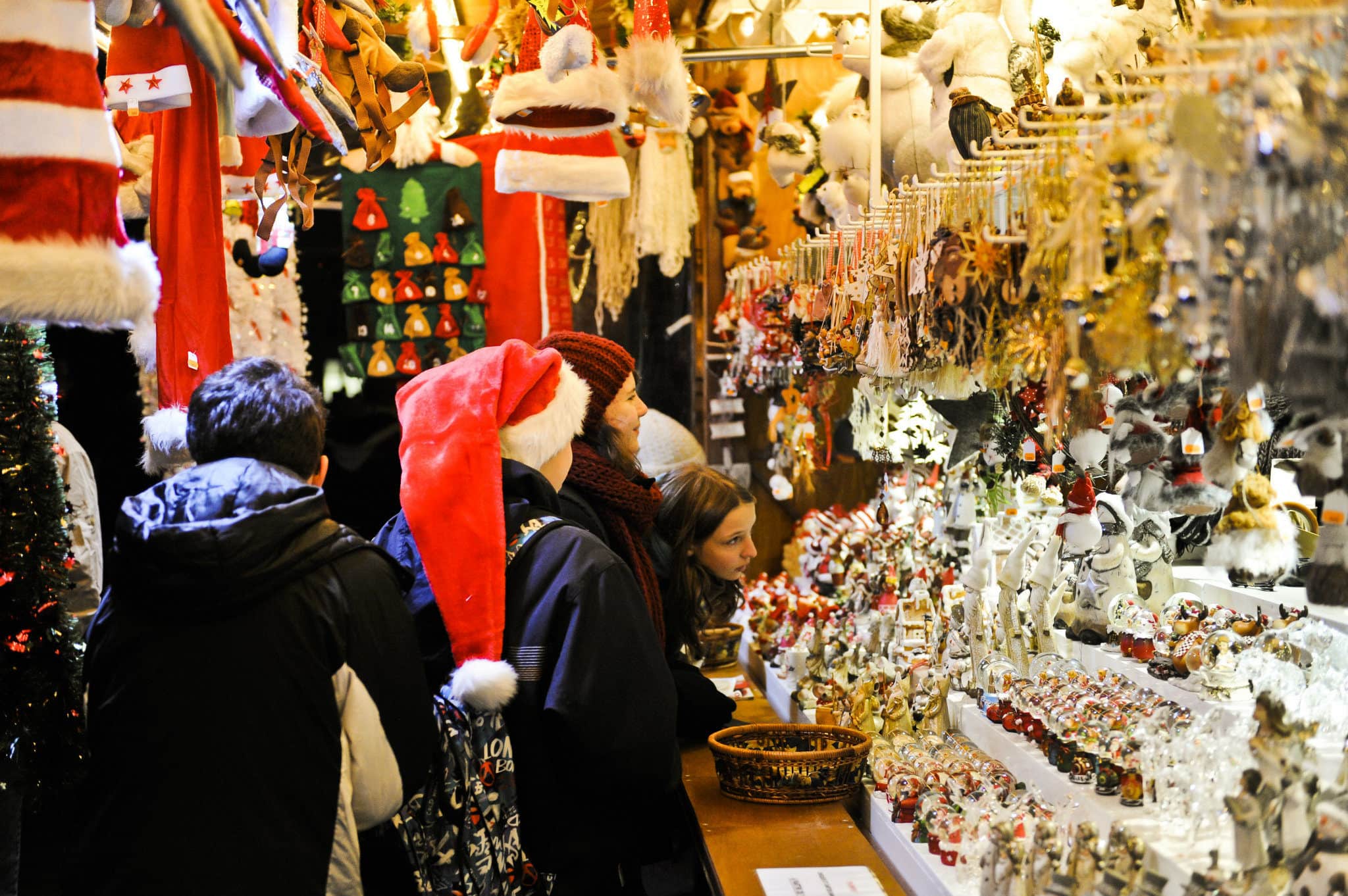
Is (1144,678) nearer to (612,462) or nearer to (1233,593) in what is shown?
(1233,593)

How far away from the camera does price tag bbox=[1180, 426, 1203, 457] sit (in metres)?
1.83

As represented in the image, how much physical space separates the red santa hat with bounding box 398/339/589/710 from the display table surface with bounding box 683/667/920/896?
612 mm

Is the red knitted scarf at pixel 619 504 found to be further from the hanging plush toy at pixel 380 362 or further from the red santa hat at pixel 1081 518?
the hanging plush toy at pixel 380 362

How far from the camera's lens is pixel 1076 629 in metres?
2.86

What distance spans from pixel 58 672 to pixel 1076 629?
8.72ft

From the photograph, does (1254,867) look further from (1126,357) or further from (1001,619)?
(1001,619)

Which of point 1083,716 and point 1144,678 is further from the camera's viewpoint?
point 1144,678

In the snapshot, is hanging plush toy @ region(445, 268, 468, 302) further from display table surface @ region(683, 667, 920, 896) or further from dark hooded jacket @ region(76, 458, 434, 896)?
dark hooded jacket @ region(76, 458, 434, 896)

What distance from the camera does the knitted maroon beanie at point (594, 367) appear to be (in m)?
3.04

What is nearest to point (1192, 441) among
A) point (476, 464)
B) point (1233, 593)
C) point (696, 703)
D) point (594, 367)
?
point (1233, 593)

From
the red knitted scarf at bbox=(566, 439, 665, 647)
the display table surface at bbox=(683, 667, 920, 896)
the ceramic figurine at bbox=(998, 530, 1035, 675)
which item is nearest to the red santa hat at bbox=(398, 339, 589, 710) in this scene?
the red knitted scarf at bbox=(566, 439, 665, 647)

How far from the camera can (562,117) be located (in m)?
3.45

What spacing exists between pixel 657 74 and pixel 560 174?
62 cm

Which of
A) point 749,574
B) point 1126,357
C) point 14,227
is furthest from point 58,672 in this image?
point 749,574
